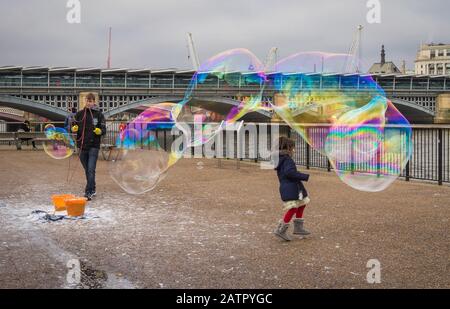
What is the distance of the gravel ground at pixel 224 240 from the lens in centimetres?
465

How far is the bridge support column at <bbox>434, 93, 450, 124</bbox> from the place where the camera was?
6625 centimetres

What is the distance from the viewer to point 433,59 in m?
128

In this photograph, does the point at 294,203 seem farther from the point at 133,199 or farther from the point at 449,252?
the point at 133,199

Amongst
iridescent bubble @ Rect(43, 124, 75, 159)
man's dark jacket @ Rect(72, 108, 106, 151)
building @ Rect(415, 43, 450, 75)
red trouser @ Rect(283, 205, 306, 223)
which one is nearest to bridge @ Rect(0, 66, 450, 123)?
iridescent bubble @ Rect(43, 124, 75, 159)

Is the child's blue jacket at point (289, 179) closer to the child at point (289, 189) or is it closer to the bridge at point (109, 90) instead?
the child at point (289, 189)

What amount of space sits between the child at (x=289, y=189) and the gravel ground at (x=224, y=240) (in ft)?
0.64

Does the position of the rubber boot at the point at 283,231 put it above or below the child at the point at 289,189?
below

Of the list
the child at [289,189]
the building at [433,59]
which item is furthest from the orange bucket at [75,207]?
the building at [433,59]

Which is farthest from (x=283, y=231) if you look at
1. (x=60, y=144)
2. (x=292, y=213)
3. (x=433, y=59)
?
(x=433, y=59)

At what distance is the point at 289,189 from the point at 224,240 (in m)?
0.91

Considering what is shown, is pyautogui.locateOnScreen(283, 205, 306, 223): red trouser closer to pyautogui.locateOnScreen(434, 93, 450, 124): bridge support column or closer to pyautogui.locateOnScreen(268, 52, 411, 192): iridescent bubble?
pyautogui.locateOnScreen(268, 52, 411, 192): iridescent bubble

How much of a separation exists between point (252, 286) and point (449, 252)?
2.27m
